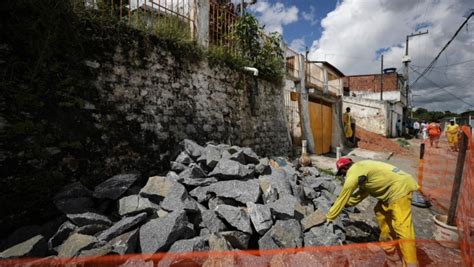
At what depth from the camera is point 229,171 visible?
370cm

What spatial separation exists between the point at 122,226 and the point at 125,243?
0.23m

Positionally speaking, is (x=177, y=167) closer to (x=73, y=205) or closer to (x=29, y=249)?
(x=73, y=205)

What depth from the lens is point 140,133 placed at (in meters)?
3.89

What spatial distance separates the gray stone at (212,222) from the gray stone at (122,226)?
722mm

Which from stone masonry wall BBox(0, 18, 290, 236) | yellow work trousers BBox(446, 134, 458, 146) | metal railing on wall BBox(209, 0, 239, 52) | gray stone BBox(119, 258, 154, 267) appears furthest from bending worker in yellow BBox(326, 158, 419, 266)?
yellow work trousers BBox(446, 134, 458, 146)

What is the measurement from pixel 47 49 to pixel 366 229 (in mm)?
5168

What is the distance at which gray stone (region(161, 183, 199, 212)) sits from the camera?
2965 mm

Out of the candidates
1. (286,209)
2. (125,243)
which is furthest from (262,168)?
(125,243)

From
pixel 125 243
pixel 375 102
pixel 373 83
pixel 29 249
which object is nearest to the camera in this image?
pixel 29 249

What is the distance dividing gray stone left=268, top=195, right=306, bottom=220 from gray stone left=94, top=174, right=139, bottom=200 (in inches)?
79.1

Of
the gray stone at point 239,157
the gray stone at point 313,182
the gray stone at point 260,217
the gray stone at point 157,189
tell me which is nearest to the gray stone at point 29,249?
the gray stone at point 157,189

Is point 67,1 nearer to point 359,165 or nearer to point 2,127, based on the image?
point 2,127

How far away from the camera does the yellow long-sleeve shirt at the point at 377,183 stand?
302 cm

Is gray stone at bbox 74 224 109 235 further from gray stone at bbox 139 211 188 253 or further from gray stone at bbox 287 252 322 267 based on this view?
gray stone at bbox 287 252 322 267
